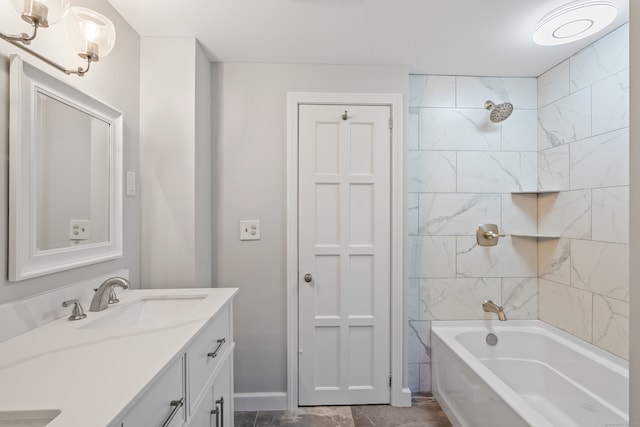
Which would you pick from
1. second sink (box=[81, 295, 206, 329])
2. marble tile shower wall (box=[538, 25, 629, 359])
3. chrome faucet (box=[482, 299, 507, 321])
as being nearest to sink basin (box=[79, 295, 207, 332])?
second sink (box=[81, 295, 206, 329])

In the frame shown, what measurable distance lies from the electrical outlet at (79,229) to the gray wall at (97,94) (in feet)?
0.45

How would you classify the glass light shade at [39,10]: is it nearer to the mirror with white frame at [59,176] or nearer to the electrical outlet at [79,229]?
the mirror with white frame at [59,176]

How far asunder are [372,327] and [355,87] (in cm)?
162

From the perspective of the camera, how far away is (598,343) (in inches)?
66.9

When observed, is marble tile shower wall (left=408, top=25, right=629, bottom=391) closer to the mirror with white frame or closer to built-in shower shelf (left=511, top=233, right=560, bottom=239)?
built-in shower shelf (left=511, top=233, right=560, bottom=239)

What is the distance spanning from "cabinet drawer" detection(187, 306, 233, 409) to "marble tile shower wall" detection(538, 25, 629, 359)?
2048 millimetres

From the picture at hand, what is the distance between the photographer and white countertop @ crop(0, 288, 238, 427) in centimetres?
59

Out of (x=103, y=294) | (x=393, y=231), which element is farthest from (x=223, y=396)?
(x=393, y=231)

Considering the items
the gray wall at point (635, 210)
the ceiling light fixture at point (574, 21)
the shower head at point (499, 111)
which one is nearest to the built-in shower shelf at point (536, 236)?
the shower head at point (499, 111)

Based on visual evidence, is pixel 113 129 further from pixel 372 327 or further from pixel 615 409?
pixel 615 409

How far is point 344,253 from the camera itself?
6.49 feet

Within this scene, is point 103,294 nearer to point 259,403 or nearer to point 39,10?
point 39,10

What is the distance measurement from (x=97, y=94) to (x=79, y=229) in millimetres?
616

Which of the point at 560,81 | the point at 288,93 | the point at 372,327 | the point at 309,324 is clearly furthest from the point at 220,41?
the point at 560,81
